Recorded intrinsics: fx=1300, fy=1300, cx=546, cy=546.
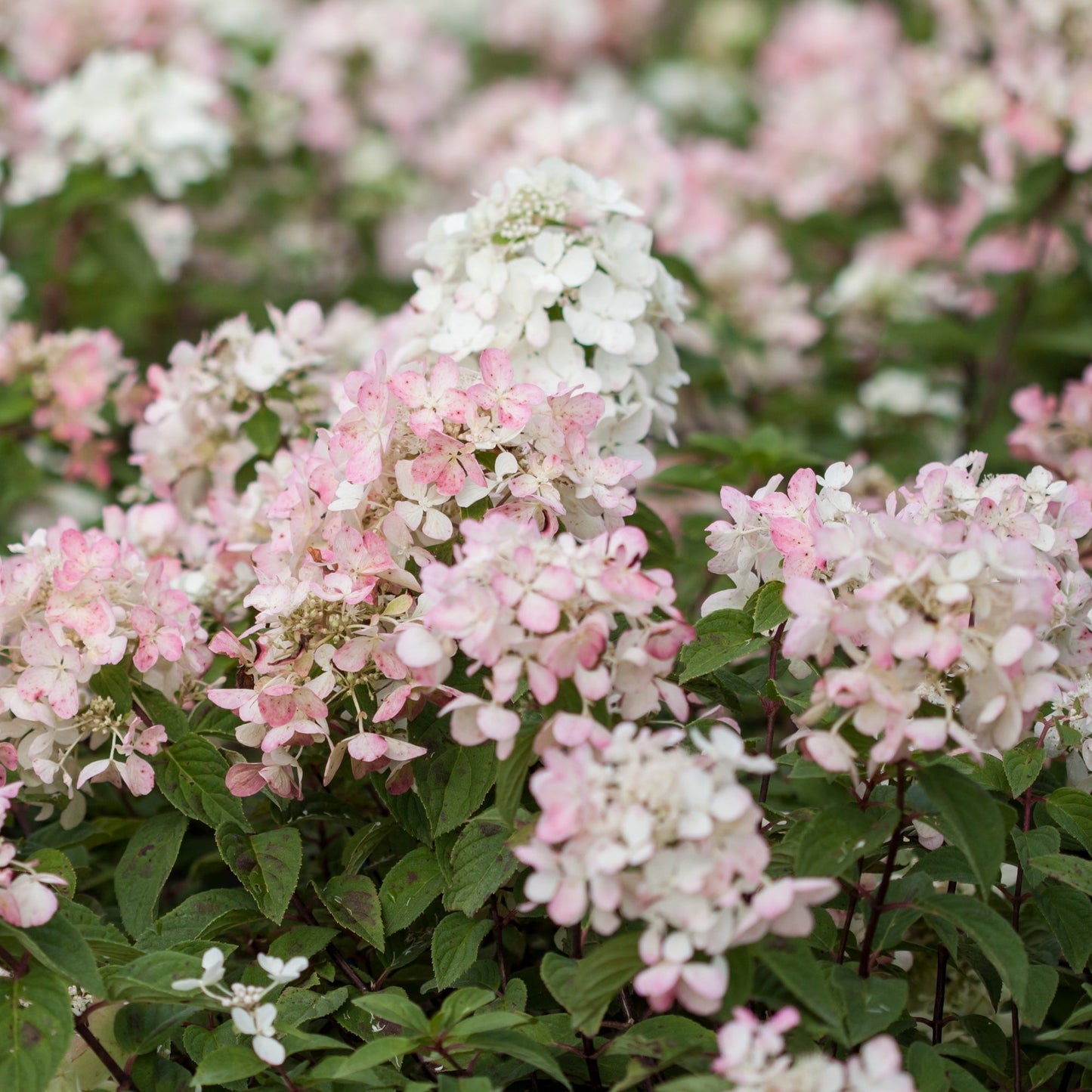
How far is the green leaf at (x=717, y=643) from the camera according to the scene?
1349 mm

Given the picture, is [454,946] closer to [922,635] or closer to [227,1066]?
[227,1066]

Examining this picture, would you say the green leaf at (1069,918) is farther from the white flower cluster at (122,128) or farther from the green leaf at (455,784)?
the white flower cluster at (122,128)

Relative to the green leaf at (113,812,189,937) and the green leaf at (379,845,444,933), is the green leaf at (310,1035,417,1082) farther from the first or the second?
the green leaf at (113,812,189,937)

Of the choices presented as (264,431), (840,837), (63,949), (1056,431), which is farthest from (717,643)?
(1056,431)

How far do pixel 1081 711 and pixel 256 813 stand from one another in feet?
3.14

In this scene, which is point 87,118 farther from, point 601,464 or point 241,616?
point 601,464

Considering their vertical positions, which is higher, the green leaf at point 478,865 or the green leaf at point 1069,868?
the green leaf at point 1069,868

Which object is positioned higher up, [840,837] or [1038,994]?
[840,837]

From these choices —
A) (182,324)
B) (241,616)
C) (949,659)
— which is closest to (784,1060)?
(949,659)

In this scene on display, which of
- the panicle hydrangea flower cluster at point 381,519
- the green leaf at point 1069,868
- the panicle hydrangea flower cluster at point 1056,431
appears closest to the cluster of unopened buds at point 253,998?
the panicle hydrangea flower cluster at point 381,519

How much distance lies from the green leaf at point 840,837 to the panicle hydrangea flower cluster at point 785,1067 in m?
0.16

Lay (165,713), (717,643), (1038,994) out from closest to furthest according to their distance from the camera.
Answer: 1. (1038,994)
2. (717,643)
3. (165,713)

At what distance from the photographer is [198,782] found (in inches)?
57.5

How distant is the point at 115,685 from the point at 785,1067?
2.73 feet
